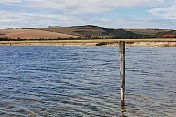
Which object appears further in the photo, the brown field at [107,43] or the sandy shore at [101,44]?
the brown field at [107,43]

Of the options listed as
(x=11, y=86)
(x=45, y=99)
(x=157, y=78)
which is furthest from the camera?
(x=157, y=78)

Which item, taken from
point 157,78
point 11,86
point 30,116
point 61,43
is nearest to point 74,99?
point 30,116

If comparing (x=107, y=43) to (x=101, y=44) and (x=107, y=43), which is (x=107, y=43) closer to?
(x=107, y=43)

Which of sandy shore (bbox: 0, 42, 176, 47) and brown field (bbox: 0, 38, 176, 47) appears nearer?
sandy shore (bbox: 0, 42, 176, 47)

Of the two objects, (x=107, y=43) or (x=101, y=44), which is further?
(x=101, y=44)

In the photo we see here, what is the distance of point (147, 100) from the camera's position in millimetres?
17219

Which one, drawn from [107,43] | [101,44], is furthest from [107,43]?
[101,44]

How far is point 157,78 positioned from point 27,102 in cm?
1411

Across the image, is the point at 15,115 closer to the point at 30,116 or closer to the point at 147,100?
the point at 30,116

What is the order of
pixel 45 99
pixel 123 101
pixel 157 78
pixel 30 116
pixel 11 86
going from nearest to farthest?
pixel 30 116, pixel 123 101, pixel 45 99, pixel 11 86, pixel 157 78

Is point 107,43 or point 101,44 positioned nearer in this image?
point 107,43

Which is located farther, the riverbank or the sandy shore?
the riverbank

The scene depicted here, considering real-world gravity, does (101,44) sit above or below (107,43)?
below

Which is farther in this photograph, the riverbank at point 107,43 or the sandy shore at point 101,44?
the riverbank at point 107,43
